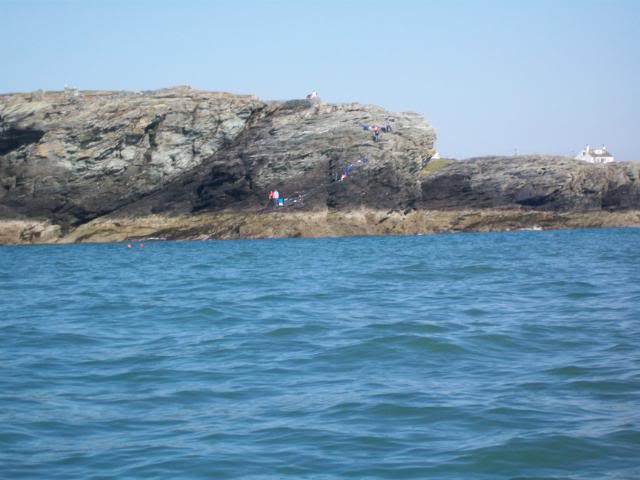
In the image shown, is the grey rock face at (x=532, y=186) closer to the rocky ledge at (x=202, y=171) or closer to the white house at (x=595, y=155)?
the rocky ledge at (x=202, y=171)

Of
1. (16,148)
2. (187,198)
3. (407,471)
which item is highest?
(16,148)

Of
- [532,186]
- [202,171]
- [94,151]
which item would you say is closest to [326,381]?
[202,171]

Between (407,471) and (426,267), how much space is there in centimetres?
1893

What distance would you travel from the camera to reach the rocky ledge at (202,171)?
2126 inches

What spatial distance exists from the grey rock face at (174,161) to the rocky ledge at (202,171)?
0.07 meters

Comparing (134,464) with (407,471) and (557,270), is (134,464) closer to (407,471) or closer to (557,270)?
(407,471)

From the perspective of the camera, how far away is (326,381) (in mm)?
9695

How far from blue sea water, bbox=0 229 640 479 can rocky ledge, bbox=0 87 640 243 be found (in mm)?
33763

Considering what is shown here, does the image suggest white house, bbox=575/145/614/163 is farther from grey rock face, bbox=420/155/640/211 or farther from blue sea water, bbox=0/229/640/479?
blue sea water, bbox=0/229/640/479

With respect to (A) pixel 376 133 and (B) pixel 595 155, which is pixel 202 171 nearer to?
(A) pixel 376 133

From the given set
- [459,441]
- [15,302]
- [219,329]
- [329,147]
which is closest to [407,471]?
[459,441]

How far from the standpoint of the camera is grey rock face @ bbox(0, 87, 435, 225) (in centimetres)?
5453

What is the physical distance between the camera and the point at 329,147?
54906mm

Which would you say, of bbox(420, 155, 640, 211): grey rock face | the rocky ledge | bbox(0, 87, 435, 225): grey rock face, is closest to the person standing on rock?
the rocky ledge
